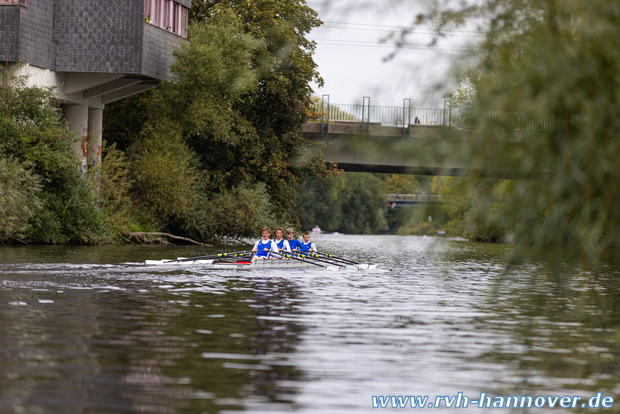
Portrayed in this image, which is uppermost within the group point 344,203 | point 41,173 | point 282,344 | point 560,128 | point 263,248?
point 560,128

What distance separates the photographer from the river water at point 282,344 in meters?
8.75

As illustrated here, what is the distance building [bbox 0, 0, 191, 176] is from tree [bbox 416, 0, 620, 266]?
31429 millimetres

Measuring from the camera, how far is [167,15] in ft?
145

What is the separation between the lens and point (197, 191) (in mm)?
48125

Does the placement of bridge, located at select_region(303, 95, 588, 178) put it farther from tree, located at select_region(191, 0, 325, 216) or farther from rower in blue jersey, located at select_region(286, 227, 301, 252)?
tree, located at select_region(191, 0, 325, 216)

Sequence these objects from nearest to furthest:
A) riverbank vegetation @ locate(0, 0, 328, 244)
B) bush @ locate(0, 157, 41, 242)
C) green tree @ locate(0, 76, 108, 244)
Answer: bush @ locate(0, 157, 41, 242)
green tree @ locate(0, 76, 108, 244)
riverbank vegetation @ locate(0, 0, 328, 244)

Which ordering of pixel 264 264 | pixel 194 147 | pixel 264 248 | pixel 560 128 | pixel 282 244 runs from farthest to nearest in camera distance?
pixel 194 147 < pixel 282 244 < pixel 264 248 < pixel 264 264 < pixel 560 128

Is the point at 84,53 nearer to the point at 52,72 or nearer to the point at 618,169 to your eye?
the point at 52,72

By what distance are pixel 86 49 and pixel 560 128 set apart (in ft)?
113

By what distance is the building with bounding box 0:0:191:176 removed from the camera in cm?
3778

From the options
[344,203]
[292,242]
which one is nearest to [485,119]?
[292,242]

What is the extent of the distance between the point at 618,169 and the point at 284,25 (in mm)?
43035

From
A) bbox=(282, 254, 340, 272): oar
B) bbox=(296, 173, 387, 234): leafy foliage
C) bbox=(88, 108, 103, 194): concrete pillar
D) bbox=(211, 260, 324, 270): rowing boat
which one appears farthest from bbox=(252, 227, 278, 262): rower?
bbox=(296, 173, 387, 234): leafy foliage

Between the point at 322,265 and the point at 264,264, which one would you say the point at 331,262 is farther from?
the point at 264,264
